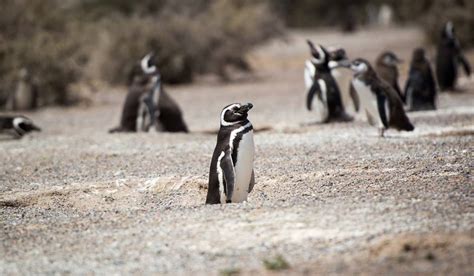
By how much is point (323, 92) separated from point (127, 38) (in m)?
10.2

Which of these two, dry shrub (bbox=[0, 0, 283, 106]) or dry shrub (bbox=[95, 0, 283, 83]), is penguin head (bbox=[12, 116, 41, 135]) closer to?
dry shrub (bbox=[0, 0, 283, 106])

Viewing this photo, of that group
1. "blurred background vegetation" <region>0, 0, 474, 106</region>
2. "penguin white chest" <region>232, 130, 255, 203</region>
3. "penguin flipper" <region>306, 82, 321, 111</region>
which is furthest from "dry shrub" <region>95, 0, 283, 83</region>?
"penguin white chest" <region>232, 130, 255, 203</region>

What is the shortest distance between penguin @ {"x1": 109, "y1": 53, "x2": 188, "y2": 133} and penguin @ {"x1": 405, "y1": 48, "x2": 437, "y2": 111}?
337 cm

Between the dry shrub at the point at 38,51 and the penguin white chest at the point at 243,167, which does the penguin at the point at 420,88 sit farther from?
the dry shrub at the point at 38,51

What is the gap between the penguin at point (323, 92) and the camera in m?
12.8

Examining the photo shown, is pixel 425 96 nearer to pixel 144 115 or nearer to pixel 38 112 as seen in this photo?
pixel 144 115

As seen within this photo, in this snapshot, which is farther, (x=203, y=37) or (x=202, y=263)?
(x=203, y=37)

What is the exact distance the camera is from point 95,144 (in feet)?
38.0

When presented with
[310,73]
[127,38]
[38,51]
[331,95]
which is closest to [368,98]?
[331,95]

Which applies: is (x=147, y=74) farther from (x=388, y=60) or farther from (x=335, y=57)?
(x=388, y=60)

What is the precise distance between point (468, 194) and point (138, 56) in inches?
643

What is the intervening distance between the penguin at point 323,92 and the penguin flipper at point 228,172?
18.7 feet


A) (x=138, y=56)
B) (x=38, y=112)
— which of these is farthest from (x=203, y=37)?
(x=38, y=112)

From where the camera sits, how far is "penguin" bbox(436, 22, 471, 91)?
17781mm
